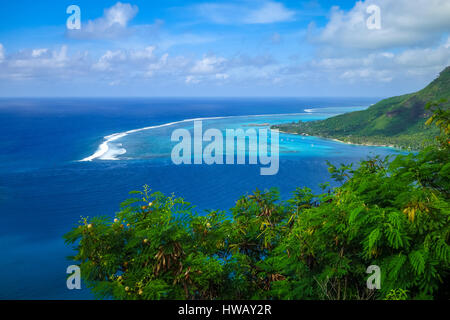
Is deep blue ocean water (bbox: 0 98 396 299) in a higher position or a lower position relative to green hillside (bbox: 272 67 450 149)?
lower

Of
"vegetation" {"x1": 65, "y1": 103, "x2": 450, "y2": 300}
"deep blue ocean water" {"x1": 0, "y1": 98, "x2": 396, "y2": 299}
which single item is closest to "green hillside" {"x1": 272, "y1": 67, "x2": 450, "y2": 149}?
"deep blue ocean water" {"x1": 0, "y1": 98, "x2": 396, "y2": 299}

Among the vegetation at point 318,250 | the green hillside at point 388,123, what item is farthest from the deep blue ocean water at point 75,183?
the vegetation at point 318,250

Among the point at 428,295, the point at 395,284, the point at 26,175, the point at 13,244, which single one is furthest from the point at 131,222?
the point at 26,175

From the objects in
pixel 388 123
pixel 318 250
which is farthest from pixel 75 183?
pixel 388 123

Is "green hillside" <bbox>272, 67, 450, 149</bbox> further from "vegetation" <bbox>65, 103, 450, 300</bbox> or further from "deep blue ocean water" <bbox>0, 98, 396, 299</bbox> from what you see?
"vegetation" <bbox>65, 103, 450, 300</bbox>

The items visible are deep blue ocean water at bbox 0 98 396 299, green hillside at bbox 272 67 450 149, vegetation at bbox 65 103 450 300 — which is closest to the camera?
vegetation at bbox 65 103 450 300

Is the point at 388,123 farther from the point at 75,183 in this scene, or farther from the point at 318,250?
the point at 318,250
